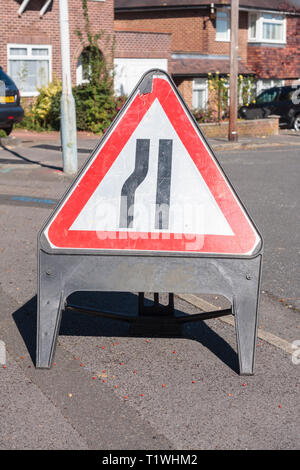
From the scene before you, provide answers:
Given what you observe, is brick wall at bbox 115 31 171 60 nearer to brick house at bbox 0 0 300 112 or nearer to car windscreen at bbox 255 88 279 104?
brick house at bbox 0 0 300 112

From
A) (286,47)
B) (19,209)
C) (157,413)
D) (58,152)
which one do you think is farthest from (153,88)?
(286,47)

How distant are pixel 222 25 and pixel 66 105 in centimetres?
2602

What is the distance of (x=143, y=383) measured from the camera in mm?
3957

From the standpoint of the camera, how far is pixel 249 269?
396cm

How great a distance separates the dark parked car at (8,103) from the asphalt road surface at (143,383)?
12331mm

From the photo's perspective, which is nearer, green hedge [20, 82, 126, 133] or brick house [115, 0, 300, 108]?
green hedge [20, 82, 126, 133]

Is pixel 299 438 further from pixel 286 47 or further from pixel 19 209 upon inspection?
pixel 286 47

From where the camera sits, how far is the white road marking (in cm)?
457

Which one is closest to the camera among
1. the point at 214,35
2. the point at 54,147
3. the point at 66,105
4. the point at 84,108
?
the point at 66,105

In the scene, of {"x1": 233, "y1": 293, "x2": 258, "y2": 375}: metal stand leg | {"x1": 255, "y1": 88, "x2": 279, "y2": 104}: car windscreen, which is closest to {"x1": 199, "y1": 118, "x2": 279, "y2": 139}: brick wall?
{"x1": 255, "y1": 88, "x2": 279, "y2": 104}: car windscreen

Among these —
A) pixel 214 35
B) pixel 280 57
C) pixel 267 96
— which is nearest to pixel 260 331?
pixel 267 96

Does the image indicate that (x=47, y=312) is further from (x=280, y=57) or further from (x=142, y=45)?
(x=280, y=57)

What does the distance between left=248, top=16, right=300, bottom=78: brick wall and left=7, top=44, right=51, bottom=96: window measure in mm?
14771
